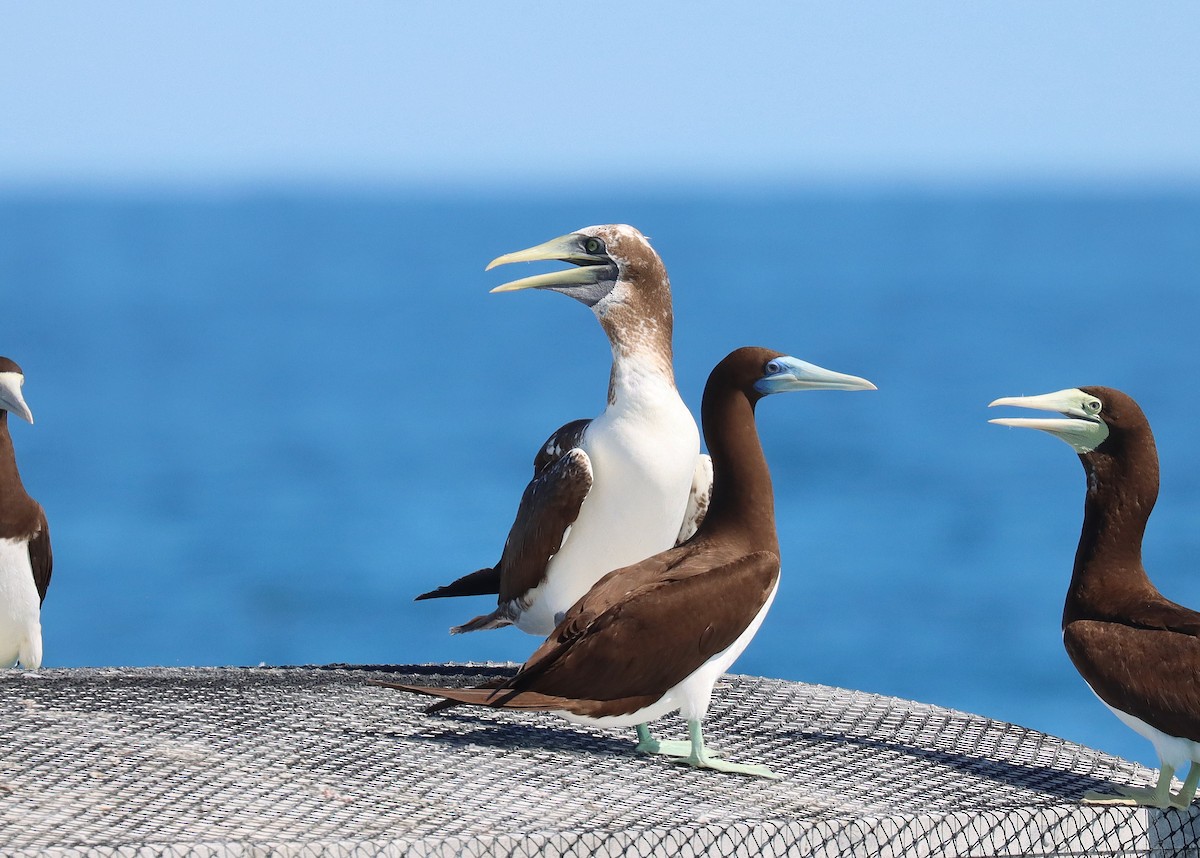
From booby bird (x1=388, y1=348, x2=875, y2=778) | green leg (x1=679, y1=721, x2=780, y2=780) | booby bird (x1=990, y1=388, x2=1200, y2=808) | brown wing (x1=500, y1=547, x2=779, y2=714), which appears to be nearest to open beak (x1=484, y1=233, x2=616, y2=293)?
booby bird (x1=388, y1=348, x2=875, y2=778)

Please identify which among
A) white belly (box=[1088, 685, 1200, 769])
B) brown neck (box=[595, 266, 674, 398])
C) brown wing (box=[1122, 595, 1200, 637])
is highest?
brown neck (box=[595, 266, 674, 398])

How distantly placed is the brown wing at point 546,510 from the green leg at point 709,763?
3.91 ft

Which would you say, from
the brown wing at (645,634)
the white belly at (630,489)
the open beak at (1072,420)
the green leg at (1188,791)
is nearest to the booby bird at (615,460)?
the white belly at (630,489)

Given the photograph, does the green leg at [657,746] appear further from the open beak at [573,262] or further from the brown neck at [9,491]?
the brown neck at [9,491]

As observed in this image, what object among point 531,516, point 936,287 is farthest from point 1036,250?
point 531,516

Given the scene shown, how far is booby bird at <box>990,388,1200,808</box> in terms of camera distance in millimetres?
5504

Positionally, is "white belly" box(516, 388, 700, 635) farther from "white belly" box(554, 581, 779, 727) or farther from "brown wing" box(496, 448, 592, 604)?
"white belly" box(554, 581, 779, 727)

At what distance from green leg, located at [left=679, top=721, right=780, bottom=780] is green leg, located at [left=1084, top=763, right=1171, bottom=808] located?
984mm

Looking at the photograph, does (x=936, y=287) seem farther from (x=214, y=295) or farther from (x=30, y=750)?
(x=30, y=750)

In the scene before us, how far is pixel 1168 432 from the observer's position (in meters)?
39.6

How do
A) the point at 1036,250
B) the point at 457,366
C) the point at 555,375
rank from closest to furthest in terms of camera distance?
the point at 555,375
the point at 457,366
the point at 1036,250

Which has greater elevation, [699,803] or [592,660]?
[592,660]

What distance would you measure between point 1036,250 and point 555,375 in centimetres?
4572

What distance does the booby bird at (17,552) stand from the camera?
7387mm
